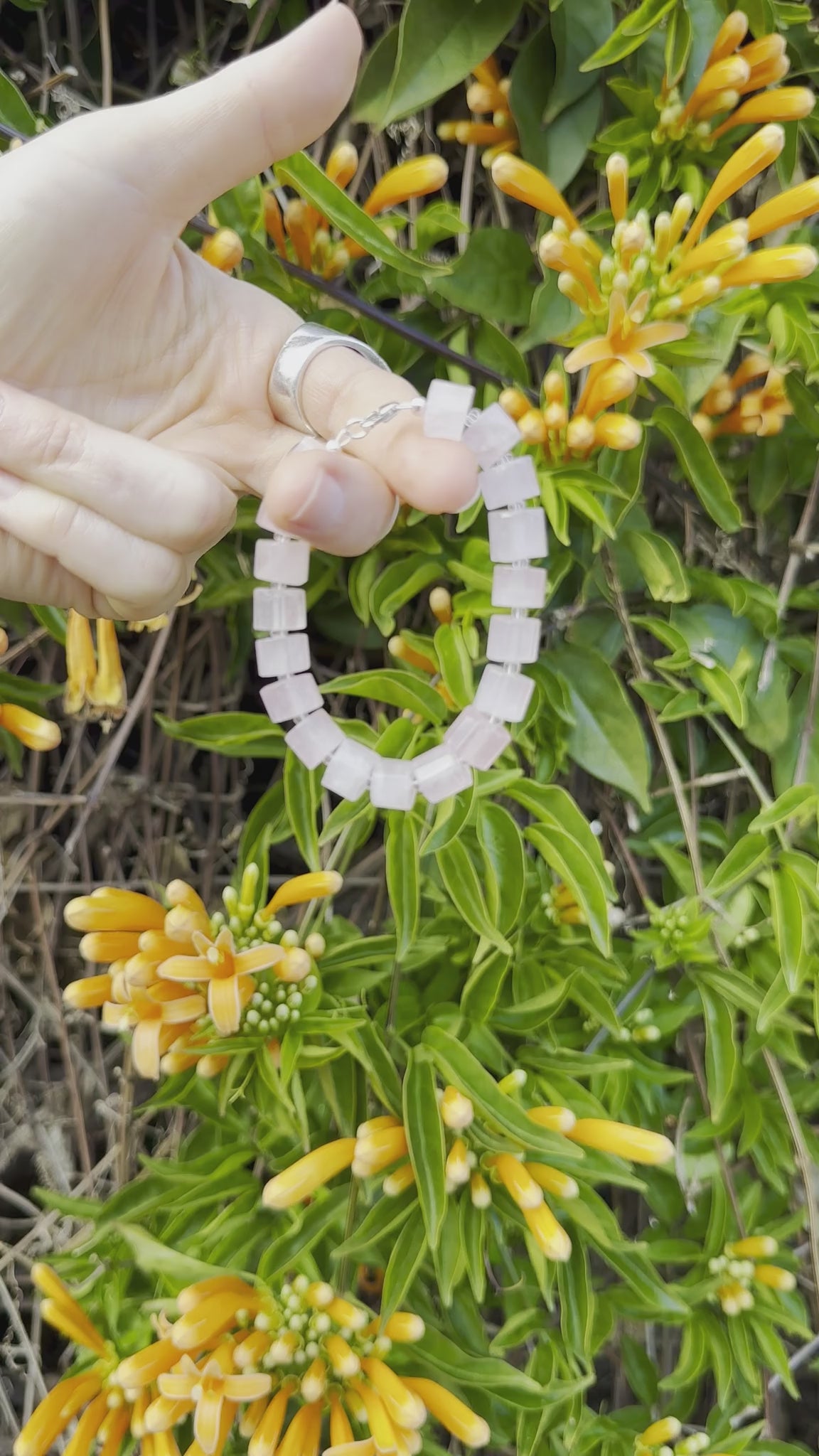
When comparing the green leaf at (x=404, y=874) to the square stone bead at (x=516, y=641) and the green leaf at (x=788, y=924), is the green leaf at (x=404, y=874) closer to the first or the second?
the square stone bead at (x=516, y=641)

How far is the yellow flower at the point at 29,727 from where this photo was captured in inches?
28.3

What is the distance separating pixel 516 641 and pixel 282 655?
0.48 ft

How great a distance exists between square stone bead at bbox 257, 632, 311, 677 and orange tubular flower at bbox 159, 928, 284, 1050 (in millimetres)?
161

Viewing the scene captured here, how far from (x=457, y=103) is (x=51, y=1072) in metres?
1.03

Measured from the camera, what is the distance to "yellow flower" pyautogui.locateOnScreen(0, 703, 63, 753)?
0.72 meters

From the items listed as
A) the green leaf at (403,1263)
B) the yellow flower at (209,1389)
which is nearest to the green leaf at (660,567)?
the green leaf at (403,1263)

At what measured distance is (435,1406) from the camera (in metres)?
0.58

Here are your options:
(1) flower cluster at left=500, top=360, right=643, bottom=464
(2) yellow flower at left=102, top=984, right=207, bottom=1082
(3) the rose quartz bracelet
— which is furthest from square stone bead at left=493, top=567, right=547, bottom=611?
(2) yellow flower at left=102, top=984, right=207, bottom=1082

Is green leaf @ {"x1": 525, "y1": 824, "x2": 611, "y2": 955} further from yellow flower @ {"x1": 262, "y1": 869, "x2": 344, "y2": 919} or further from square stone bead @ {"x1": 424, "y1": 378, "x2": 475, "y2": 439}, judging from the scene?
square stone bead @ {"x1": 424, "y1": 378, "x2": 475, "y2": 439}

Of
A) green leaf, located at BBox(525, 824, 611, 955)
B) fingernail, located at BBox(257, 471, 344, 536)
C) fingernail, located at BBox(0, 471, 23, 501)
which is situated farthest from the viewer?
green leaf, located at BBox(525, 824, 611, 955)

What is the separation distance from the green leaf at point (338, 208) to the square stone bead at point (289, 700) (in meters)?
0.31

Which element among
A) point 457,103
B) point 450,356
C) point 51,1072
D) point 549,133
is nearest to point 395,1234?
point 51,1072

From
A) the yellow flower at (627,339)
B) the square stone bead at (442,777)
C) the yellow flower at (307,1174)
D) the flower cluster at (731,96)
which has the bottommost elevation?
the yellow flower at (307,1174)

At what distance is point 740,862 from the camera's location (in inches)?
26.8
